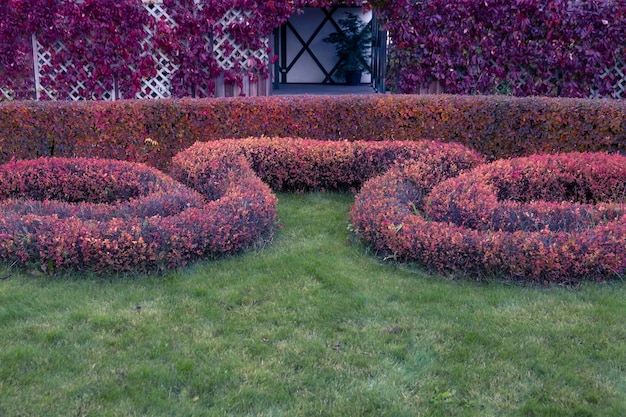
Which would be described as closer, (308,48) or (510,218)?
(510,218)

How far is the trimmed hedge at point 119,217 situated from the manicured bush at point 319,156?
0.56 metres

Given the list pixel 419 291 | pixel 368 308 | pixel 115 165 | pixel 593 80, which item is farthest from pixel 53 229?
pixel 593 80

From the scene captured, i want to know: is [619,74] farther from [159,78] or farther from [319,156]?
[159,78]

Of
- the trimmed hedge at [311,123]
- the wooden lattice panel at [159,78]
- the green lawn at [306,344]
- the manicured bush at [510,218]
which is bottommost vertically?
the green lawn at [306,344]

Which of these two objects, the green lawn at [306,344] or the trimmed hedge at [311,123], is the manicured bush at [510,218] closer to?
the green lawn at [306,344]

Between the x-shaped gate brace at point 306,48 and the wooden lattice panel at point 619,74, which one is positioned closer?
the wooden lattice panel at point 619,74

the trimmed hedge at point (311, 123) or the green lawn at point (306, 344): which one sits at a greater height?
the trimmed hedge at point (311, 123)

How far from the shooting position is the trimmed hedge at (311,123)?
7117 mm

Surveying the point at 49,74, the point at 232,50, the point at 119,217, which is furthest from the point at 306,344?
the point at 49,74

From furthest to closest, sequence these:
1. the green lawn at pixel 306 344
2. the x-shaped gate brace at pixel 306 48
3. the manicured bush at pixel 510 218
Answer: the x-shaped gate brace at pixel 306 48 → the manicured bush at pixel 510 218 → the green lawn at pixel 306 344

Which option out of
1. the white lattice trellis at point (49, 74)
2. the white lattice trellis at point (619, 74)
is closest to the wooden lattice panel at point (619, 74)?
the white lattice trellis at point (619, 74)

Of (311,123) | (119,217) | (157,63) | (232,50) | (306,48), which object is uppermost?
(306,48)

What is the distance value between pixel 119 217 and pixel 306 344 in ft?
7.12

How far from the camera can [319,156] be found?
6.84 metres
